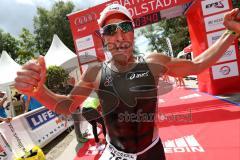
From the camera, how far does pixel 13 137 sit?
586cm

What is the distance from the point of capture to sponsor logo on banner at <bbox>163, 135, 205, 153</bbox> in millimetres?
4891

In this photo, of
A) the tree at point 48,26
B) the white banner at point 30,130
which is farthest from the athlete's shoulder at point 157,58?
the tree at point 48,26

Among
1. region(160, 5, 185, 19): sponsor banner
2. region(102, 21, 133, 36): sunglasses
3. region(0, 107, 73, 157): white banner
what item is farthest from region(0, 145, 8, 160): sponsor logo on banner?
region(160, 5, 185, 19): sponsor banner

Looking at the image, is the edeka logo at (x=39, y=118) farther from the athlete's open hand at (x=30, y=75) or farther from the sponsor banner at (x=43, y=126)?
the athlete's open hand at (x=30, y=75)

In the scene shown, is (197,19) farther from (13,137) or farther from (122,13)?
(122,13)

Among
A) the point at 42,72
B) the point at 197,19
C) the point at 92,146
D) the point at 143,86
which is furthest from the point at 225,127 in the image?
the point at 197,19

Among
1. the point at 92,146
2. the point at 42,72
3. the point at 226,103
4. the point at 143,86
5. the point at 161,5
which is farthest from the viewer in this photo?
the point at 161,5

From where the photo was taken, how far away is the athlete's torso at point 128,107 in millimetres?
2045

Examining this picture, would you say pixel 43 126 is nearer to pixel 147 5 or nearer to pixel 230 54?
pixel 147 5

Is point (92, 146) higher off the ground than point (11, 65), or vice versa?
point (11, 65)

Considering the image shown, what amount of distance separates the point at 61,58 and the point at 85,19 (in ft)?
20.9

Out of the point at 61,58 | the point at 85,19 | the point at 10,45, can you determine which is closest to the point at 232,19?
the point at 85,19

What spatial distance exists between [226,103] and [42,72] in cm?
751

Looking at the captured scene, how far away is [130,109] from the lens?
6.68 feet
